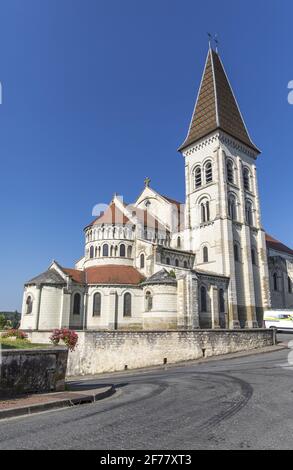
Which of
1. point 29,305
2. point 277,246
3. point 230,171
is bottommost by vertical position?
point 29,305

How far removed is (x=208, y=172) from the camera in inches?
1769

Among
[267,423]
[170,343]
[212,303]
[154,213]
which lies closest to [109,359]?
[170,343]

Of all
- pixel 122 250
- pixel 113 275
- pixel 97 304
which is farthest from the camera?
pixel 122 250

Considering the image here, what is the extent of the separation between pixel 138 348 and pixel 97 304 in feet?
37.7

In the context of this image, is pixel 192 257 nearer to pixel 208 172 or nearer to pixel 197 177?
pixel 197 177

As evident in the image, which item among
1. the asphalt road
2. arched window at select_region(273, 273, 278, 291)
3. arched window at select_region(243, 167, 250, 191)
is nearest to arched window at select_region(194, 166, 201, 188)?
arched window at select_region(243, 167, 250, 191)

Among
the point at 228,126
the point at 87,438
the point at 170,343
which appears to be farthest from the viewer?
the point at 228,126

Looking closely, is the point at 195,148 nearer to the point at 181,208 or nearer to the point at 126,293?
the point at 181,208

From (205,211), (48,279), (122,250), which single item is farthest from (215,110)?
(48,279)

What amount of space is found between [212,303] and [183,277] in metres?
4.95

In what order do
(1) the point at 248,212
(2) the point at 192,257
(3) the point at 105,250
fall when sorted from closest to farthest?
1. (3) the point at 105,250
2. (2) the point at 192,257
3. (1) the point at 248,212

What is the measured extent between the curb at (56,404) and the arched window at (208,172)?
3755cm

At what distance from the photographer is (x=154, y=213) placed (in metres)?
50.8

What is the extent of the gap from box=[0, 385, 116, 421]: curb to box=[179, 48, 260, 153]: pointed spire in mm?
40011
